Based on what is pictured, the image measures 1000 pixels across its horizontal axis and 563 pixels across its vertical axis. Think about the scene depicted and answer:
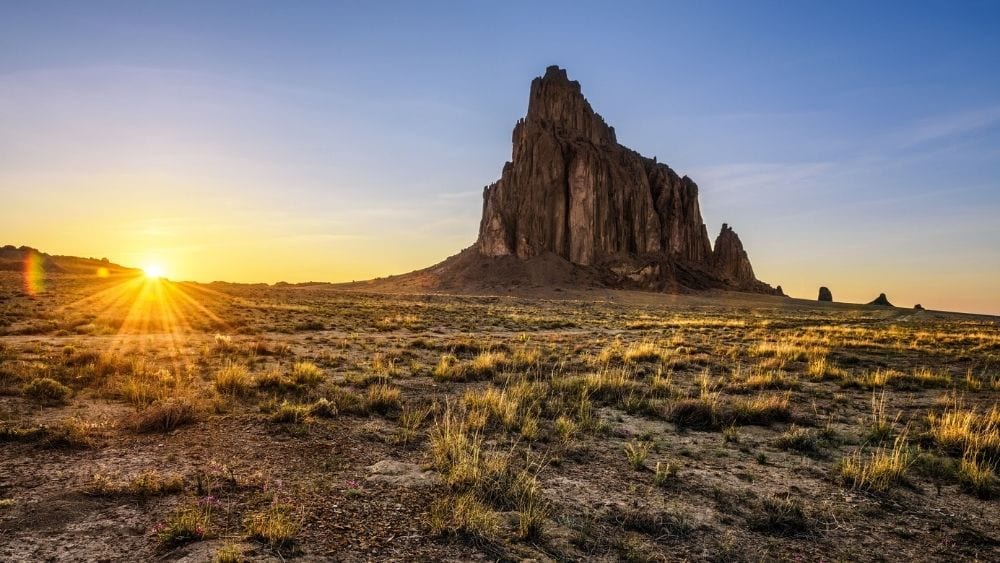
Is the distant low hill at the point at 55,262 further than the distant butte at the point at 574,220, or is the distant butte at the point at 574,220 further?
the distant butte at the point at 574,220

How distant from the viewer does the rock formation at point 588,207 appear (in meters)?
122

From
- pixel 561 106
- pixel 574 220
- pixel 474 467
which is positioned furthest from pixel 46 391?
pixel 561 106

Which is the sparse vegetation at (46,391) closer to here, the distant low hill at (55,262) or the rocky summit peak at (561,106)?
the distant low hill at (55,262)

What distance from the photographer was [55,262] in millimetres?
109438

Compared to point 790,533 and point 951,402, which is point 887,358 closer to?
point 951,402

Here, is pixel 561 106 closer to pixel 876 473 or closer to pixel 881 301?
pixel 881 301

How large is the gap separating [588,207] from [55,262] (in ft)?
414

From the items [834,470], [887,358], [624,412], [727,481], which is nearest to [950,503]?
[834,470]

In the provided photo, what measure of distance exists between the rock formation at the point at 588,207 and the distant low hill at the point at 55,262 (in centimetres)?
8779

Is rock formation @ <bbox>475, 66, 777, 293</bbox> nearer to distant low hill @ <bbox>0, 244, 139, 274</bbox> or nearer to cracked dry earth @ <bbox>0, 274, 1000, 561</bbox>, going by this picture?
distant low hill @ <bbox>0, 244, 139, 274</bbox>

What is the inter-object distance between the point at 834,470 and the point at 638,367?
8243 millimetres

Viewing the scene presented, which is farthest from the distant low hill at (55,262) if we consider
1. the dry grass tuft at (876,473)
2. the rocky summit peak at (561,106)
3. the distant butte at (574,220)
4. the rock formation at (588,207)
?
the dry grass tuft at (876,473)

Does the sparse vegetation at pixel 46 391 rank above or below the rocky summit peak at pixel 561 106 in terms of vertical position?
below

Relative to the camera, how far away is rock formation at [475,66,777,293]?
401ft
